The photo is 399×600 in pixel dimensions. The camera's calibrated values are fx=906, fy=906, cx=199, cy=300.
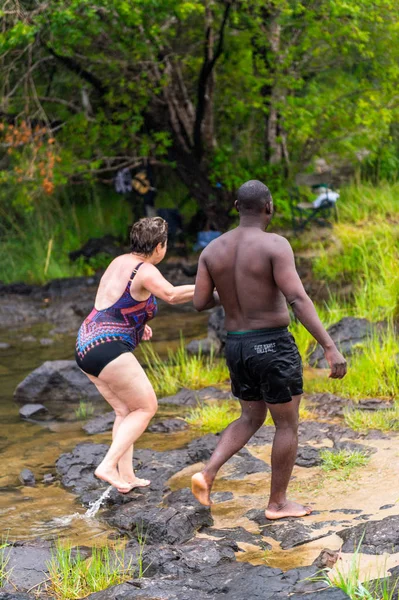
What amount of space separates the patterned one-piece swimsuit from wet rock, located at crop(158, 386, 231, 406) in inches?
97.2

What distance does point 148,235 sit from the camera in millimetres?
5590

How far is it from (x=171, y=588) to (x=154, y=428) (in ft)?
11.2

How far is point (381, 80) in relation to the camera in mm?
13797

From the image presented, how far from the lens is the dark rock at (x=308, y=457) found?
5.95 metres

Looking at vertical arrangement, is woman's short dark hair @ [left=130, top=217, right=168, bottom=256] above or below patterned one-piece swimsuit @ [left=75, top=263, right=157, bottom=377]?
above

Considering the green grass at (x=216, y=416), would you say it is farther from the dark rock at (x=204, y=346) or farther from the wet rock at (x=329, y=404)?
the dark rock at (x=204, y=346)

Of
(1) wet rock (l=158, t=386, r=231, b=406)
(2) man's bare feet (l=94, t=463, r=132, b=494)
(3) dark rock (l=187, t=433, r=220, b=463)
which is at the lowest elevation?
→ (1) wet rock (l=158, t=386, r=231, b=406)

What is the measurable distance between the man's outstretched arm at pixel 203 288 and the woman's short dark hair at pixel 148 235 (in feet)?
2.30

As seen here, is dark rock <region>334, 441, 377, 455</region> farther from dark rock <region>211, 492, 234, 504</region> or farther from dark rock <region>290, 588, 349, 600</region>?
dark rock <region>290, 588, 349, 600</region>

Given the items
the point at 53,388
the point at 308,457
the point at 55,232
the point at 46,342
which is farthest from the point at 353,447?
the point at 55,232

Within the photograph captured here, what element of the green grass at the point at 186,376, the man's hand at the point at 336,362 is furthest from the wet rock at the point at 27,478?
the man's hand at the point at 336,362

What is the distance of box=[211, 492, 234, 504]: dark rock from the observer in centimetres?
558

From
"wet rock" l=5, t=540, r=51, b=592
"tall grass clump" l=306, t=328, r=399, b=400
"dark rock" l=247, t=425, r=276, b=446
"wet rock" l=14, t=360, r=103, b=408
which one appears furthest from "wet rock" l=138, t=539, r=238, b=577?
"wet rock" l=14, t=360, r=103, b=408

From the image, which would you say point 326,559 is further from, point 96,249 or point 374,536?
point 96,249
